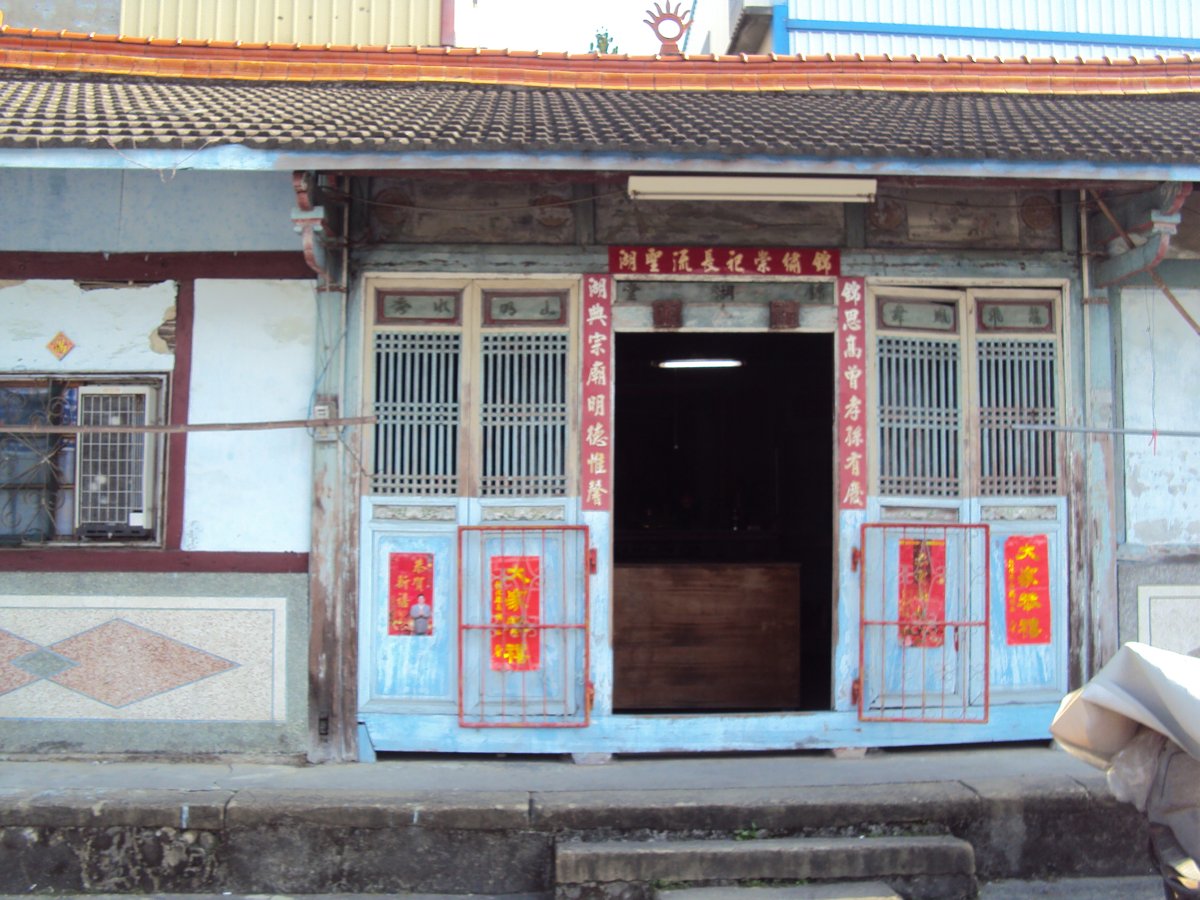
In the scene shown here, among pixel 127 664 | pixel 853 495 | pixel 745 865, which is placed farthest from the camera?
pixel 853 495

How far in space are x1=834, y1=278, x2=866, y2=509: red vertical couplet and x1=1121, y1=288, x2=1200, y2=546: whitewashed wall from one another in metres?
1.62

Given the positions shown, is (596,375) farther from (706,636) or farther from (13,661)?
(13,661)

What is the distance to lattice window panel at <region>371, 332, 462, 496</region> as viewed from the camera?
21.4 ft

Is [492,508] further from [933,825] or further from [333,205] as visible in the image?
[933,825]

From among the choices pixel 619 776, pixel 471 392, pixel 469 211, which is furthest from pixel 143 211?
pixel 619 776

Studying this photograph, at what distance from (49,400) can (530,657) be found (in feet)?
10.5

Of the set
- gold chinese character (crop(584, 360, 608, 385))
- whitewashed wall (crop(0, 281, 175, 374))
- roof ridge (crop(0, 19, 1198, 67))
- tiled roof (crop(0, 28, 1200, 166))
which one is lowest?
gold chinese character (crop(584, 360, 608, 385))

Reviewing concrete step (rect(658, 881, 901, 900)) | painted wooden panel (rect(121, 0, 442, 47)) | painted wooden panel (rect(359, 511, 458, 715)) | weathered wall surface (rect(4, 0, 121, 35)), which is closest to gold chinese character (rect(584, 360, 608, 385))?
painted wooden panel (rect(359, 511, 458, 715))

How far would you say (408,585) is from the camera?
6.48 meters

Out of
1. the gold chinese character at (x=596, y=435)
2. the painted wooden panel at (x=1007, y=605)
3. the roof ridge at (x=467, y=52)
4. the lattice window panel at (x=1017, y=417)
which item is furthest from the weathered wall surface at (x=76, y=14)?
the painted wooden panel at (x=1007, y=605)

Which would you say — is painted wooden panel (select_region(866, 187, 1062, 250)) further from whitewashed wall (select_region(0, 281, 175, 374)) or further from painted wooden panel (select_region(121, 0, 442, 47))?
painted wooden panel (select_region(121, 0, 442, 47))

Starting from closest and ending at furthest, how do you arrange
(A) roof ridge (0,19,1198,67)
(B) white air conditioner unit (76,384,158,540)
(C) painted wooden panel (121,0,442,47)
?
1. (B) white air conditioner unit (76,384,158,540)
2. (A) roof ridge (0,19,1198,67)
3. (C) painted wooden panel (121,0,442,47)

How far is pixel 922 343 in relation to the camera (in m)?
6.78

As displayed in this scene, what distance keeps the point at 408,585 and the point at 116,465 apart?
1.86 meters
